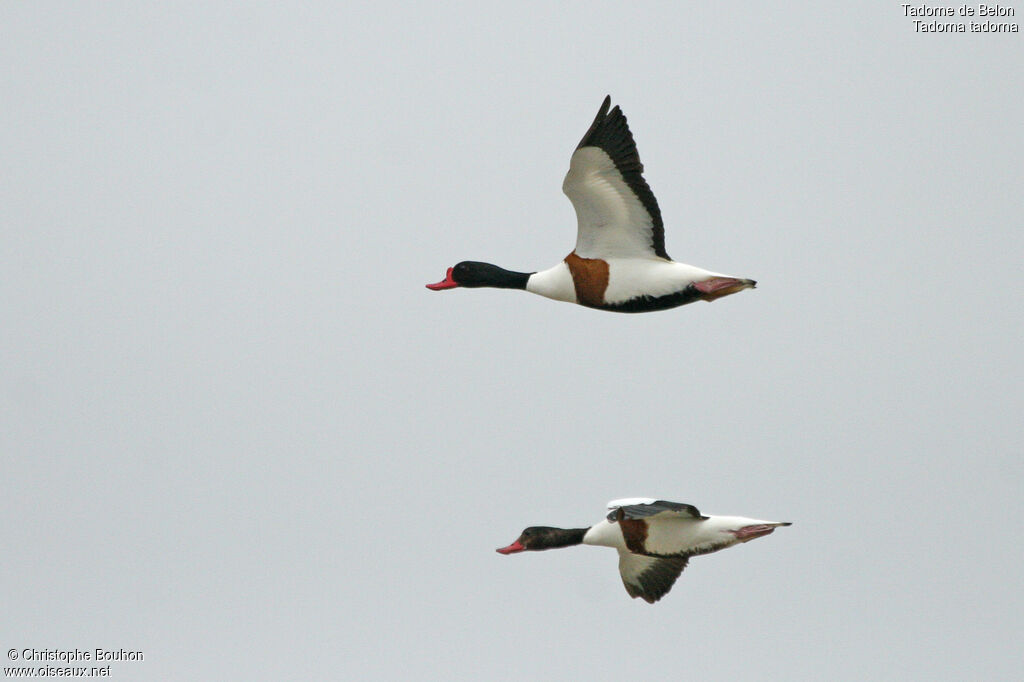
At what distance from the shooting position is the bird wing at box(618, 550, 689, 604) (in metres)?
14.2

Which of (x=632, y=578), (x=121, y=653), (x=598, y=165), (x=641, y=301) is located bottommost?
(x=121, y=653)

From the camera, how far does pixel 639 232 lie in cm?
1215

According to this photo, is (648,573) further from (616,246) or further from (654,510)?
(616,246)

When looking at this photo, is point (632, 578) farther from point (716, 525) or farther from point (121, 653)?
point (121, 653)

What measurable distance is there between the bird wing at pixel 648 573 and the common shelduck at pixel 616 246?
303 centimetres

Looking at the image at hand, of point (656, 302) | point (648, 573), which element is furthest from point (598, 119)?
point (648, 573)

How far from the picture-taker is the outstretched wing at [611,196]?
11.8 m

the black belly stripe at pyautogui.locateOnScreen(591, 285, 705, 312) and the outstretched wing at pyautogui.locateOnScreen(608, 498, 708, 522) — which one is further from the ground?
the black belly stripe at pyautogui.locateOnScreen(591, 285, 705, 312)

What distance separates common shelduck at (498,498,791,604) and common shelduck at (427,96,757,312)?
6.10 ft

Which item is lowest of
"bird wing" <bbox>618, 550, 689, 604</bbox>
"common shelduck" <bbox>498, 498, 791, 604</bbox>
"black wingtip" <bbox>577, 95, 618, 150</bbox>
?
"bird wing" <bbox>618, 550, 689, 604</bbox>

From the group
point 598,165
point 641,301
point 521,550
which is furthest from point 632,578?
point 598,165

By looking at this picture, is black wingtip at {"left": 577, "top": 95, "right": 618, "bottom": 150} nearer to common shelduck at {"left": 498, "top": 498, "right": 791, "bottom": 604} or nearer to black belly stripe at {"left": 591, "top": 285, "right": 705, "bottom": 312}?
black belly stripe at {"left": 591, "top": 285, "right": 705, "bottom": 312}

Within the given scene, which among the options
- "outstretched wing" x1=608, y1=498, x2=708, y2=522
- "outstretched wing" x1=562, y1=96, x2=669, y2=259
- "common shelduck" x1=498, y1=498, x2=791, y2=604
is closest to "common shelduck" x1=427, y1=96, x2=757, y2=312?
"outstretched wing" x1=562, y1=96, x2=669, y2=259

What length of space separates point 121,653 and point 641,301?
14808 mm
